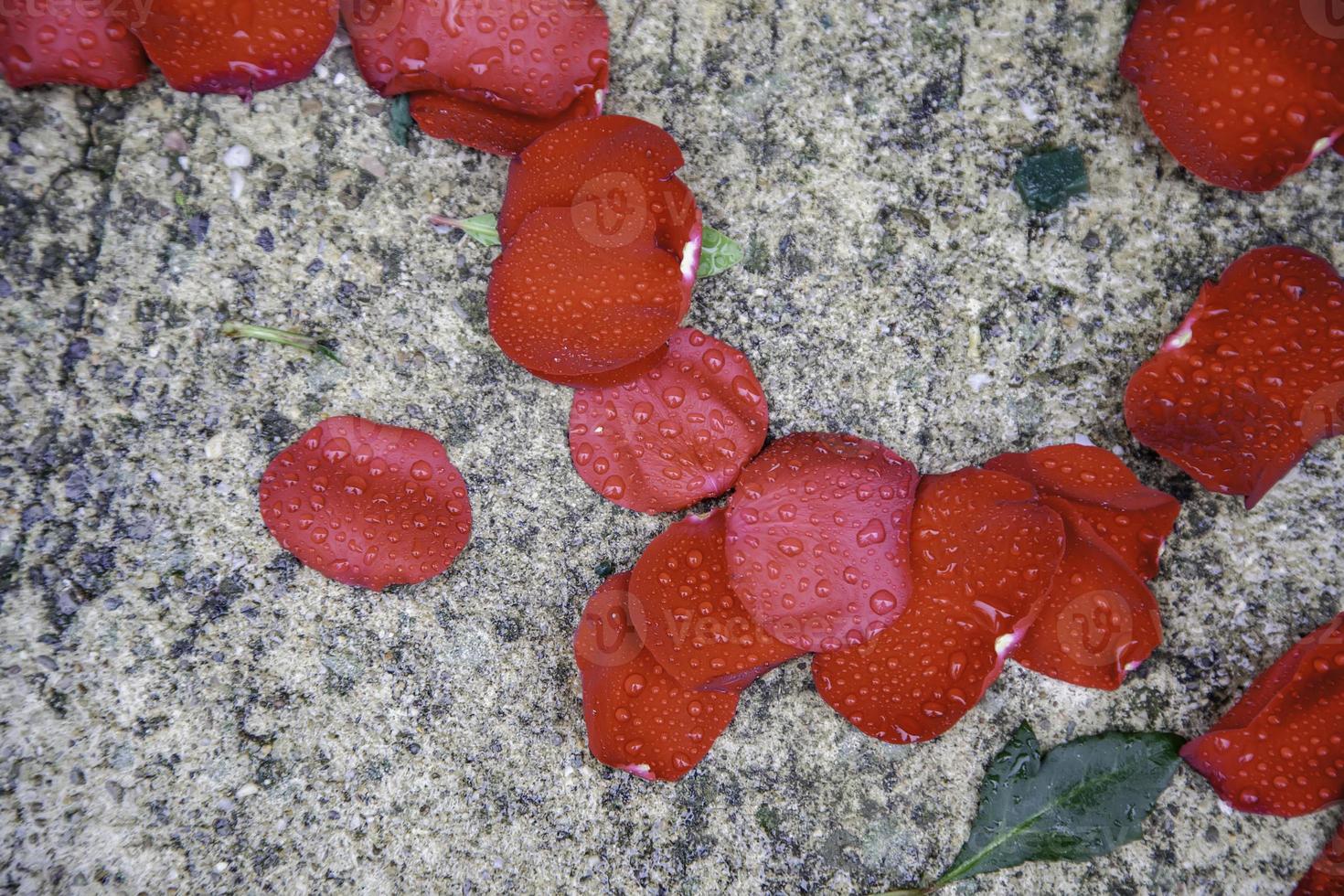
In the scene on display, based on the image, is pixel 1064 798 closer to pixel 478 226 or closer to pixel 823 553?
pixel 823 553

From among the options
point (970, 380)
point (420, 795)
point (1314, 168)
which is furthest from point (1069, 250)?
point (420, 795)

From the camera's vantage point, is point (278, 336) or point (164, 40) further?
point (278, 336)

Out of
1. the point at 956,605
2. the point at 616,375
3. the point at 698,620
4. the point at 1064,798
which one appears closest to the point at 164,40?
the point at 616,375

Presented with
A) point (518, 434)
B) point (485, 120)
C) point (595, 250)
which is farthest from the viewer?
point (518, 434)

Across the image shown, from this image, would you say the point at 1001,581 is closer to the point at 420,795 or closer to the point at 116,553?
the point at 420,795

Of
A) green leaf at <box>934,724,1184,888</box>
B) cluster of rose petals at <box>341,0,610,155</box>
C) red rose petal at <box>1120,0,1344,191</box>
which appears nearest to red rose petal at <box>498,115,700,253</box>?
cluster of rose petals at <box>341,0,610,155</box>

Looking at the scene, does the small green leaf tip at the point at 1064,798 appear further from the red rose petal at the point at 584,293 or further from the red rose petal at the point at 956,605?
the red rose petal at the point at 584,293

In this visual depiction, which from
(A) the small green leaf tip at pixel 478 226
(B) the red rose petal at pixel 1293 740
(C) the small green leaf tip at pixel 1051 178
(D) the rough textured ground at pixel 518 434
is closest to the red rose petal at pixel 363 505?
(D) the rough textured ground at pixel 518 434
